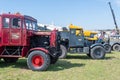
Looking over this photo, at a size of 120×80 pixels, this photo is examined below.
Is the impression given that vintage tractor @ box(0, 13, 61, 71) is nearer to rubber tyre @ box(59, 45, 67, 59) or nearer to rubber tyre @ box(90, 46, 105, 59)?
rubber tyre @ box(59, 45, 67, 59)

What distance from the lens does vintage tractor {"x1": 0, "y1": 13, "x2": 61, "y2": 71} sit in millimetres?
12844

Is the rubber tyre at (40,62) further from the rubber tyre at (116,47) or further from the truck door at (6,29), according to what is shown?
the rubber tyre at (116,47)

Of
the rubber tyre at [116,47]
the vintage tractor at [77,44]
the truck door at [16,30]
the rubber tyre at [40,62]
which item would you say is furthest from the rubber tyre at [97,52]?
the rubber tyre at [116,47]

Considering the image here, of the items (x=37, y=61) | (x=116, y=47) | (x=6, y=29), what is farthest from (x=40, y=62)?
(x=116, y=47)

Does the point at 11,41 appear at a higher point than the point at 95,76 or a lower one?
higher

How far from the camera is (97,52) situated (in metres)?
19.7

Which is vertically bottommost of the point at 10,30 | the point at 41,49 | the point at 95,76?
the point at 95,76

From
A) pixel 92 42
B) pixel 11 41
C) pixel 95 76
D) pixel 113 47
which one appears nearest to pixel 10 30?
pixel 11 41

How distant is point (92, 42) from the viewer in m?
21.6

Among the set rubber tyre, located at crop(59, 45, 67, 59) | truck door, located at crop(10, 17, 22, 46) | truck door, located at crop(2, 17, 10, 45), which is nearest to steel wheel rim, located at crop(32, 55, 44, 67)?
truck door, located at crop(10, 17, 22, 46)

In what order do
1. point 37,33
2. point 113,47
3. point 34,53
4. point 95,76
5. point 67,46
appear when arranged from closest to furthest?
1. point 95,76
2. point 34,53
3. point 37,33
4. point 67,46
5. point 113,47

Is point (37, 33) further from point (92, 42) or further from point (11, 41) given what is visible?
point (92, 42)

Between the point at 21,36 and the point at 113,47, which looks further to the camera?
the point at 113,47

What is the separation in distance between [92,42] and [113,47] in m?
8.40
